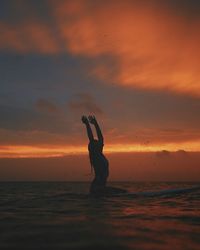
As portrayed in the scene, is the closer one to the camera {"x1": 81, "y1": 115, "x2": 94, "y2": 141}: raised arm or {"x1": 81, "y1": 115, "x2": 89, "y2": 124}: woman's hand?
{"x1": 81, "y1": 115, "x2": 94, "y2": 141}: raised arm

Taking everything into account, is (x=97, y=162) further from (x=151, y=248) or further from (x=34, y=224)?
(x=151, y=248)

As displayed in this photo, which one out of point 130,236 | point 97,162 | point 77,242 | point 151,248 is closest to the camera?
point 151,248

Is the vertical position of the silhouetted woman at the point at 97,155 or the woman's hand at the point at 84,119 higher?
the woman's hand at the point at 84,119

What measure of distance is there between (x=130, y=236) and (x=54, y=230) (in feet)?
8.81

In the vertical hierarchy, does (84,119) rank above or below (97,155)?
above

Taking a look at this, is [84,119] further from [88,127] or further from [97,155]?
[97,155]

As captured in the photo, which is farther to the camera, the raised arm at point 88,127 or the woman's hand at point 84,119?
the woman's hand at point 84,119

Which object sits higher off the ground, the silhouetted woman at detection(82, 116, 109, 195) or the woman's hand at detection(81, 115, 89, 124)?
the woman's hand at detection(81, 115, 89, 124)

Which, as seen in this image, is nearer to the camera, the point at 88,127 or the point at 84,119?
the point at 88,127

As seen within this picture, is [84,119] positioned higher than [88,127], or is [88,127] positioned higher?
[84,119]

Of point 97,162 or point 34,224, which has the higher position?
point 97,162

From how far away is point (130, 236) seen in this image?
1059cm

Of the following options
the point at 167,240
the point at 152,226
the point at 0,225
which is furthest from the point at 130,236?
the point at 0,225

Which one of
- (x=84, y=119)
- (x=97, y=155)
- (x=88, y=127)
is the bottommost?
(x=97, y=155)
